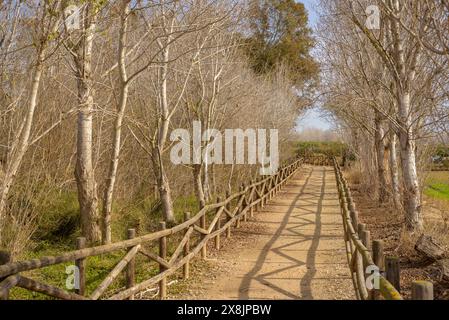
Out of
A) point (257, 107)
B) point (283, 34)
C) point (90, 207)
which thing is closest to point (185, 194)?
point (257, 107)

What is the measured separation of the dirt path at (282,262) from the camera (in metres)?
7.46

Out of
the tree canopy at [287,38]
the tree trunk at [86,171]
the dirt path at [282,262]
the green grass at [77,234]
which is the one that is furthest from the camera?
the tree canopy at [287,38]

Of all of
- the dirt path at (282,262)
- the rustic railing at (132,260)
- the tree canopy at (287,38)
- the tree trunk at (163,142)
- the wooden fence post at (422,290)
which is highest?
the tree canopy at (287,38)

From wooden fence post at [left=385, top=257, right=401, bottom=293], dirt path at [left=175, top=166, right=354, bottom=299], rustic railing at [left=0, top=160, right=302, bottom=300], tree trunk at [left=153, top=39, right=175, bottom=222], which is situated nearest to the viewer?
rustic railing at [left=0, top=160, right=302, bottom=300]

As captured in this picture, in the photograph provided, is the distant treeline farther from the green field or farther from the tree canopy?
the green field

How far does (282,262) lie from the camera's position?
9.27 metres

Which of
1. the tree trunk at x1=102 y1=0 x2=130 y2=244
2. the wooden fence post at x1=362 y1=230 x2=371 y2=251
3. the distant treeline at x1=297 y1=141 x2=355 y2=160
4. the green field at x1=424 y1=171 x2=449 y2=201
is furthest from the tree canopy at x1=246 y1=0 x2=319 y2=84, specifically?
the wooden fence post at x1=362 y1=230 x2=371 y2=251

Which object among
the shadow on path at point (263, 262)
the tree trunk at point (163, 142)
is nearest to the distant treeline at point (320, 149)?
the shadow on path at point (263, 262)

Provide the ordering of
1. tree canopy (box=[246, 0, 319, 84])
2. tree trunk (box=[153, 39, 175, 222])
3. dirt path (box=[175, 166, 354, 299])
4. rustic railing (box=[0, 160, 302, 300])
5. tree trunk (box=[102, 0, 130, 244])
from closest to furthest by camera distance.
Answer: rustic railing (box=[0, 160, 302, 300]), dirt path (box=[175, 166, 354, 299]), tree trunk (box=[102, 0, 130, 244]), tree trunk (box=[153, 39, 175, 222]), tree canopy (box=[246, 0, 319, 84])

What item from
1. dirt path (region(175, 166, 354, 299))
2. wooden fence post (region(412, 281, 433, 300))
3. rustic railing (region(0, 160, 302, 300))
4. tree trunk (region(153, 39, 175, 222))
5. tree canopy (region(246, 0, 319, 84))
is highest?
tree canopy (region(246, 0, 319, 84))

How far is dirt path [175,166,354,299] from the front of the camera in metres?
7.46

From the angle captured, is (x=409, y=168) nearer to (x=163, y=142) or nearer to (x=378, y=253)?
(x=163, y=142)

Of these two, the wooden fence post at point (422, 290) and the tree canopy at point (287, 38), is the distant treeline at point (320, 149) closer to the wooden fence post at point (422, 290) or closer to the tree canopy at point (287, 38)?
the tree canopy at point (287, 38)
